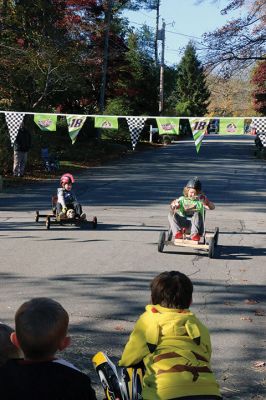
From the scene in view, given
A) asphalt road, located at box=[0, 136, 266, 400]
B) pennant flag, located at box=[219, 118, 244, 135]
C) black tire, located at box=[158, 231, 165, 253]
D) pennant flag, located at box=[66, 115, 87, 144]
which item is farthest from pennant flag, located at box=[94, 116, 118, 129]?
black tire, located at box=[158, 231, 165, 253]

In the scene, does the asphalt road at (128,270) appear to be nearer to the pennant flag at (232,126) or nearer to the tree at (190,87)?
the pennant flag at (232,126)

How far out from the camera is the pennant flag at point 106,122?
15195 millimetres

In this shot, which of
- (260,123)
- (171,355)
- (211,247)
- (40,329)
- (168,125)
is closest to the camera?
(40,329)

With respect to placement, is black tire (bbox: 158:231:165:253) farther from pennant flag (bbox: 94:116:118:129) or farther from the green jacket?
pennant flag (bbox: 94:116:118:129)

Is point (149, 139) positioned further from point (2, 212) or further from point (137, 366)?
point (137, 366)

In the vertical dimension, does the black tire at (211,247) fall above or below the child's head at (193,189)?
below

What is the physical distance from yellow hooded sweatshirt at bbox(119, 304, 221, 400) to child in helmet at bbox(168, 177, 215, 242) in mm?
5895

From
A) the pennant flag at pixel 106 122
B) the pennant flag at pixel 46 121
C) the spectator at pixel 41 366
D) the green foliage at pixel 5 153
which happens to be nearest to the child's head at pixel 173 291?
the spectator at pixel 41 366

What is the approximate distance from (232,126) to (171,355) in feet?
38.3

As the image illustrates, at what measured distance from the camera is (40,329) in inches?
92.8

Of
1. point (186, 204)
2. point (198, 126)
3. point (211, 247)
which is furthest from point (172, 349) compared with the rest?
point (198, 126)

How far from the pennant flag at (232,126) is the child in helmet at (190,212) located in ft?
16.2

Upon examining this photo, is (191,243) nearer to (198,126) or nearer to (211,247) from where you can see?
(211,247)

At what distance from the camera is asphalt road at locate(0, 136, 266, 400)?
4883 millimetres
